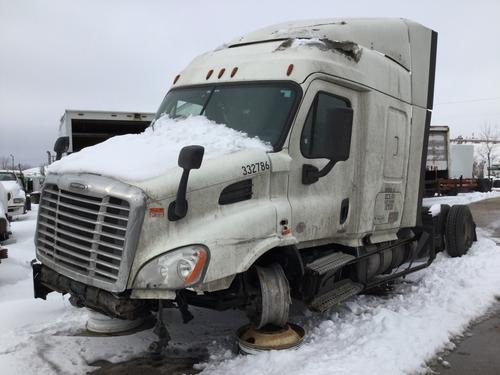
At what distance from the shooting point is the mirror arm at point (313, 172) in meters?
4.96

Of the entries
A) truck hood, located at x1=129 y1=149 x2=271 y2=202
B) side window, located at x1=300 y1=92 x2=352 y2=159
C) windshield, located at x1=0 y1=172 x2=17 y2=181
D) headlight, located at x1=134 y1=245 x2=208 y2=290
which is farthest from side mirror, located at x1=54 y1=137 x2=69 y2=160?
windshield, located at x1=0 y1=172 x2=17 y2=181

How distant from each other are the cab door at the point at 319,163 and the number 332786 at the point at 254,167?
384mm

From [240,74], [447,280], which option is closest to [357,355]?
[240,74]

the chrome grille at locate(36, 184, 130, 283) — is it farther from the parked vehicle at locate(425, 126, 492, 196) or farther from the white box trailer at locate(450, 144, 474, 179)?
the white box trailer at locate(450, 144, 474, 179)

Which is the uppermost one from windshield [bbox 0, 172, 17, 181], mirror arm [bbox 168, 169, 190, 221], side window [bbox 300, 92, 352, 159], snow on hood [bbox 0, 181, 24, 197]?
side window [bbox 300, 92, 352, 159]

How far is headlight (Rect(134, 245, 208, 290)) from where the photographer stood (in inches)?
152

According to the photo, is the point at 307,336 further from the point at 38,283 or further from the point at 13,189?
the point at 13,189

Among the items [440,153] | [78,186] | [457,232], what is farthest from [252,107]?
[440,153]

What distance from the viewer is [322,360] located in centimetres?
450

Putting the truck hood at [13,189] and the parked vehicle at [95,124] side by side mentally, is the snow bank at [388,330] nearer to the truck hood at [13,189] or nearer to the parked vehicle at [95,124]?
the parked vehicle at [95,124]

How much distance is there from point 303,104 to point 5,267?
18.5 ft

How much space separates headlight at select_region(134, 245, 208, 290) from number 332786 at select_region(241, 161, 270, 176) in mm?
926

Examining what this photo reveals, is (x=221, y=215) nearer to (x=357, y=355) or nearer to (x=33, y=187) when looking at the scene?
(x=357, y=355)

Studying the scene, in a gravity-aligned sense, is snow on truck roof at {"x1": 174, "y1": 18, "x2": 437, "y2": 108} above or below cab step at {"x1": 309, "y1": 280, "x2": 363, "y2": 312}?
above
